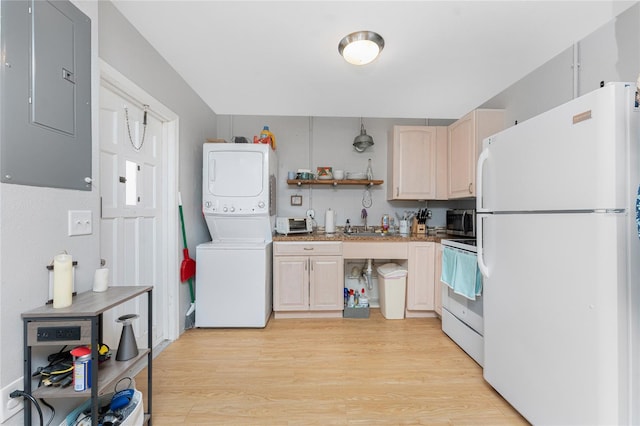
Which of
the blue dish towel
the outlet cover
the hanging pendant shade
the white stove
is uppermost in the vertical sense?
the hanging pendant shade

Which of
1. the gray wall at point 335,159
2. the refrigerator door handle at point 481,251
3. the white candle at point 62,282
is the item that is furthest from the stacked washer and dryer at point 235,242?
the refrigerator door handle at point 481,251

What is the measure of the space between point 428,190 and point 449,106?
103 centimetres

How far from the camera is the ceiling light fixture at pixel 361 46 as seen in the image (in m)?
1.85

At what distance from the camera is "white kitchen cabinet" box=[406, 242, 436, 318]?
9.54ft

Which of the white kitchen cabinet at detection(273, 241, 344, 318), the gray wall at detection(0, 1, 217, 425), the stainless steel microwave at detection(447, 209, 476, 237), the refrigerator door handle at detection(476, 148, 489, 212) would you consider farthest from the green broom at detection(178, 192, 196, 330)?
the stainless steel microwave at detection(447, 209, 476, 237)

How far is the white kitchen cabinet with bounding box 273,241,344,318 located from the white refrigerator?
5.19ft

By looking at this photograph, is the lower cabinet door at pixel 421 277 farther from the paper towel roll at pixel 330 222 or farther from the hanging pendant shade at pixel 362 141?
the hanging pendant shade at pixel 362 141

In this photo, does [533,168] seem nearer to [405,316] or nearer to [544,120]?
[544,120]

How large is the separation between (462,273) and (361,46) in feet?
6.37

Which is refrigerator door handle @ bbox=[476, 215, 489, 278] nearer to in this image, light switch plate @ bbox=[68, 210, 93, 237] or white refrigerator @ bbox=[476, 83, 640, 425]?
white refrigerator @ bbox=[476, 83, 640, 425]

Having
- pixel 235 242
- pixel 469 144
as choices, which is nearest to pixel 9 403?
pixel 235 242

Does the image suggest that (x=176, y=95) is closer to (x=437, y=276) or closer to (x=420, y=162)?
(x=420, y=162)

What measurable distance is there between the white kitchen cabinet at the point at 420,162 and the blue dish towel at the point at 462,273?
3.05ft

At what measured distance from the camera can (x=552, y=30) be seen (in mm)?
1851
